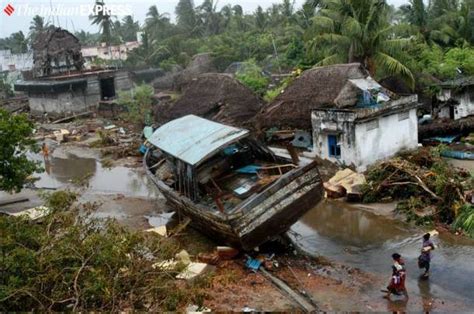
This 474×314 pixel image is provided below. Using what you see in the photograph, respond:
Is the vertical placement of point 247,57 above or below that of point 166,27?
below

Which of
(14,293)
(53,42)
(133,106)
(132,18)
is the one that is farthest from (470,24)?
(132,18)

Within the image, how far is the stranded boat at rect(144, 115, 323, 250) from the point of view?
479 inches

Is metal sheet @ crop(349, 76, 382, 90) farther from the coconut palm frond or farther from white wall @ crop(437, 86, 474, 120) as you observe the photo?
white wall @ crop(437, 86, 474, 120)

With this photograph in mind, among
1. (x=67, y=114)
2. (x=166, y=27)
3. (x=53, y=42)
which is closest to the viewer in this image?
(x=67, y=114)

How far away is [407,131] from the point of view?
21078mm

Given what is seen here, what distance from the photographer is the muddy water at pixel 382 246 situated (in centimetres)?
1096

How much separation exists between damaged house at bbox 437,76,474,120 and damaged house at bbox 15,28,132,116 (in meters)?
24.8

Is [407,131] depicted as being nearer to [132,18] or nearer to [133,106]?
[133,106]

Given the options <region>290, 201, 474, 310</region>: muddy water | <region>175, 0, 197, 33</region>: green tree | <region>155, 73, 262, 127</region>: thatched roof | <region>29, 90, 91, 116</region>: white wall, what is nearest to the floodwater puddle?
<region>290, 201, 474, 310</region>: muddy water

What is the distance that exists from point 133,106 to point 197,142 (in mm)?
21270

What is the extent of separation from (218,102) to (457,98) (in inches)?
445

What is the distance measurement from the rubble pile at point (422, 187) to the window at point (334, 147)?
2.81 meters

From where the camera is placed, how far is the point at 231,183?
15.1 m

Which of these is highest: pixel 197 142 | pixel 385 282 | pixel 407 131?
pixel 197 142
